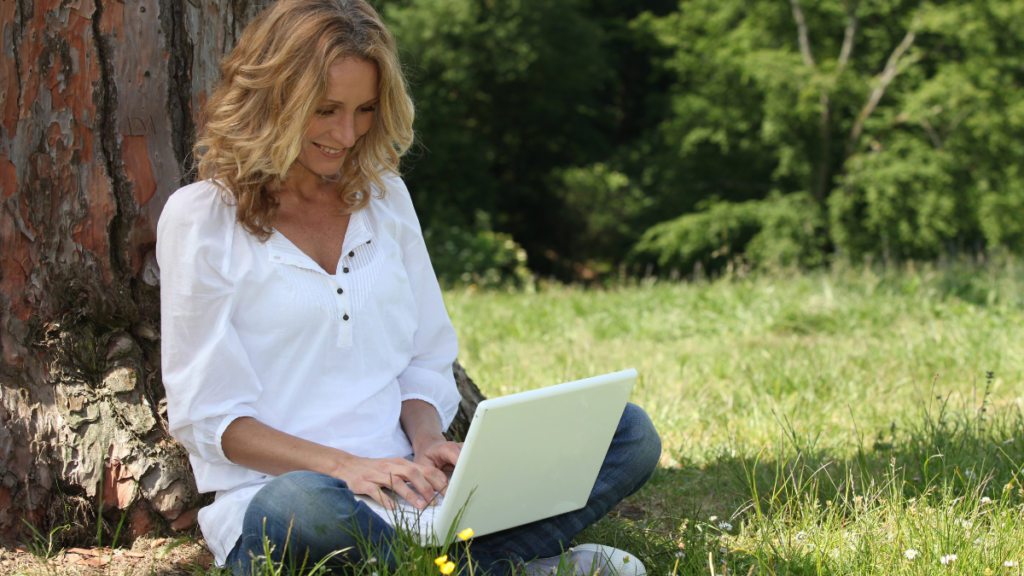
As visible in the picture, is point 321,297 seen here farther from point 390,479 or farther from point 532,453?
point 532,453

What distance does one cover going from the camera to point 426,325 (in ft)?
7.06

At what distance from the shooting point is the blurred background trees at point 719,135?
14.0 meters

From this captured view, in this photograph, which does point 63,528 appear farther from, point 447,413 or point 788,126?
point 788,126

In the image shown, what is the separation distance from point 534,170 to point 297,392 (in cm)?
1643

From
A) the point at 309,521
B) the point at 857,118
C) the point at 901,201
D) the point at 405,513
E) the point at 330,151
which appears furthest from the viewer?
the point at 857,118

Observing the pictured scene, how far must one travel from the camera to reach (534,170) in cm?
1800

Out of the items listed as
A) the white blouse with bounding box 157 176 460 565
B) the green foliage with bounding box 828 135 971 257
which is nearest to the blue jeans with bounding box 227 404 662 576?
the white blouse with bounding box 157 176 460 565

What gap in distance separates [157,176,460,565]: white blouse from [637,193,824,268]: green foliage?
41.7 feet

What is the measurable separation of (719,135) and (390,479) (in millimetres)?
15333

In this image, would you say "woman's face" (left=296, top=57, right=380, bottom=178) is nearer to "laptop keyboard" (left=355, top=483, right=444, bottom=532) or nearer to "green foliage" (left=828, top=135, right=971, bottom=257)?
"laptop keyboard" (left=355, top=483, right=444, bottom=532)

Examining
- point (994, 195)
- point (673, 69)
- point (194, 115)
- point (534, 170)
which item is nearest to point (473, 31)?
point (534, 170)

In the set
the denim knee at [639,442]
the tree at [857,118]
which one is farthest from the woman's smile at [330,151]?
the tree at [857,118]

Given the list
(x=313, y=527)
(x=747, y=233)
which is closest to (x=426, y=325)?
(x=313, y=527)

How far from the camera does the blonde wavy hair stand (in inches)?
70.9
